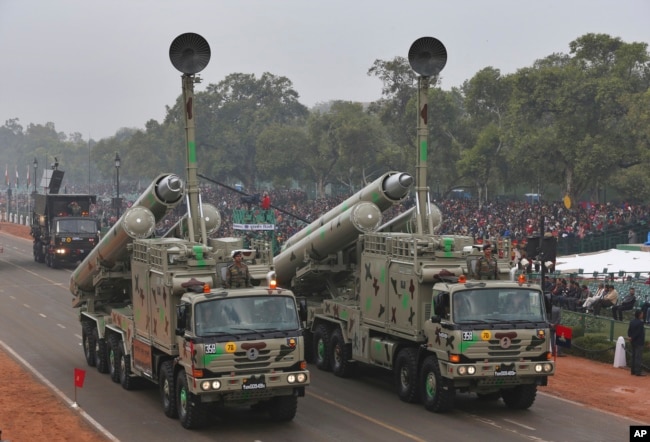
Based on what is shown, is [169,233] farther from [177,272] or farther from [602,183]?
[602,183]

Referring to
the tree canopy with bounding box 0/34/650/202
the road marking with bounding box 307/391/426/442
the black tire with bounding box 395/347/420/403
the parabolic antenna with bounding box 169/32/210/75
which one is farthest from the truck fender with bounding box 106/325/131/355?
the tree canopy with bounding box 0/34/650/202

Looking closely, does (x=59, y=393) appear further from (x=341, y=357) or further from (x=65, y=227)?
(x=65, y=227)

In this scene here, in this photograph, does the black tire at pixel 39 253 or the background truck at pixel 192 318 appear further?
the black tire at pixel 39 253

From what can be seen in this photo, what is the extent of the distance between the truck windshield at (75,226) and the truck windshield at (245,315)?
35.1 m

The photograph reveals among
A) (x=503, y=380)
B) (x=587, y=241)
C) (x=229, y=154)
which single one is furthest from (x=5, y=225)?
(x=503, y=380)

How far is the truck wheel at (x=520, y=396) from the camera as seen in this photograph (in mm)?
20703

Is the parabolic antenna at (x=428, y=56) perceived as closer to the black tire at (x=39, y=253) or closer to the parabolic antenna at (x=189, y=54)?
the parabolic antenna at (x=189, y=54)

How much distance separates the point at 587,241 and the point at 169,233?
30.6 meters

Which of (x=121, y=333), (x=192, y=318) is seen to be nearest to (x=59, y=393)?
(x=121, y=333)

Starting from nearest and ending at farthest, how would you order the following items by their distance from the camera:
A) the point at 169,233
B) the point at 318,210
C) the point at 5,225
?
the point at 169,233, the point at 318,210, the point at 5,225

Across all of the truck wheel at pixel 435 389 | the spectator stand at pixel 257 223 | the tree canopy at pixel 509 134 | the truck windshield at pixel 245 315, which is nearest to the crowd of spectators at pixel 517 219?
the spectator stand at pixel 257 223

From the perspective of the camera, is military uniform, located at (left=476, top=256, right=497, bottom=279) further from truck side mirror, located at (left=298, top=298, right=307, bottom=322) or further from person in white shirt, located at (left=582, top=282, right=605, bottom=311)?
→ person in white shirt, located at (left=582, top=282, right=605, bottom=311)

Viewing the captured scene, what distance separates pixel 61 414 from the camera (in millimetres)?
20891

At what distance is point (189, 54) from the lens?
78.4ft
